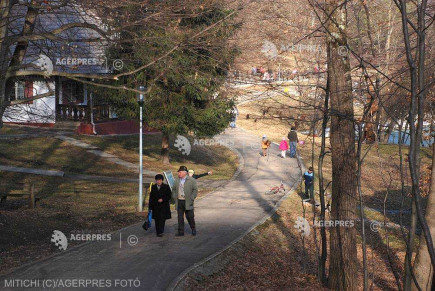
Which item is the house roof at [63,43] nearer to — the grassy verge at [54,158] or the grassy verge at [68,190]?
the grassy verge at [68,190]

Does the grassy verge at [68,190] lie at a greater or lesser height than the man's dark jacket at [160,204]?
lesser

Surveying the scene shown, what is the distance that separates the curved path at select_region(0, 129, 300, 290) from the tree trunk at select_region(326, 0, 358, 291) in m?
3.09

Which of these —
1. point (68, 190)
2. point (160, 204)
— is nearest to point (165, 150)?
point (68, 190)

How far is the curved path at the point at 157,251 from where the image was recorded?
441 inches

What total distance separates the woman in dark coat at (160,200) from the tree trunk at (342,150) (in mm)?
4380

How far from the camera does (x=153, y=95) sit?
2738cm

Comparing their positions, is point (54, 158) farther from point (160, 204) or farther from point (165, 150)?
point (160, 204)

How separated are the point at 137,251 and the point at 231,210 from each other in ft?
22.6

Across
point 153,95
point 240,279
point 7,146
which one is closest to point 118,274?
point 240,279

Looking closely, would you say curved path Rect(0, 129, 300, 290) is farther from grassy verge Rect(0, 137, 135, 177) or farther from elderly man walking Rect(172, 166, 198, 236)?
grassy verge Rect(0, 137, 135, 177)

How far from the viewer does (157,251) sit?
523 inches

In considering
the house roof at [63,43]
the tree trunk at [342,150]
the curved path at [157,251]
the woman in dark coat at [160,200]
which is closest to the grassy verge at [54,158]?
the curved path at [157,251]

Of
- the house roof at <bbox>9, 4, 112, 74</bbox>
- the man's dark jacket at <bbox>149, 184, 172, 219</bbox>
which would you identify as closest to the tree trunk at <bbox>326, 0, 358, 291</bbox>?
the man's dark jacket at <bbox>149, 184, 172, 219</bbox>

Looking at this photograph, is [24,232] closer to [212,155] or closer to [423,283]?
[423,283]
